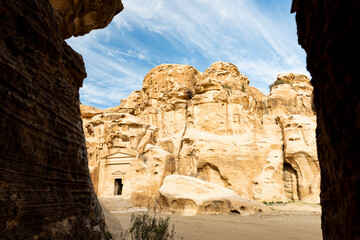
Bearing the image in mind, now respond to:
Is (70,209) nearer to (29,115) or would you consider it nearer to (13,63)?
(29,115)

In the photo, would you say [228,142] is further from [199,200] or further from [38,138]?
[38,138]

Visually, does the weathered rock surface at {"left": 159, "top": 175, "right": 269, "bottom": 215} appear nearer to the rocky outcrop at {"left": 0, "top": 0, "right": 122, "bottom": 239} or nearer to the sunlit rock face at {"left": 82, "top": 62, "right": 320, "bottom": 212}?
the sunlit rock face at {"left": 82, "top": 62, "right": 320, "bottom": 212}

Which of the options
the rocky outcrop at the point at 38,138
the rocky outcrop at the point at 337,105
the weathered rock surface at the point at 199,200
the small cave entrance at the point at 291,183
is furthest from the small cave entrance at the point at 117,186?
the rocky outcrop at the point at 337,105

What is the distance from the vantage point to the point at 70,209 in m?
3.17

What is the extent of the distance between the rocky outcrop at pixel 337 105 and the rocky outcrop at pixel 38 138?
8.97 ft

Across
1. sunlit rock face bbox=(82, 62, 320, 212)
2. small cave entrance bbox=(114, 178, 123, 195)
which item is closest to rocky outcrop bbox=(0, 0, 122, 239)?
sunlit rock face bbox=(82, 62, 320, 212)

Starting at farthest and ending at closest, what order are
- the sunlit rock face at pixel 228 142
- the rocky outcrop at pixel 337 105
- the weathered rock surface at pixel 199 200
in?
the sunlit rock face at pixel 228 142, the weathered rock surface at pixel 199 200, the rocky outcrop at pixel 337 105

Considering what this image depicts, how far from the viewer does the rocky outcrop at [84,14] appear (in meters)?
6.02

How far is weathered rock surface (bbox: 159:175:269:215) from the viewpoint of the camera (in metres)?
14.5

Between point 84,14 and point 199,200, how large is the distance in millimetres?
11771

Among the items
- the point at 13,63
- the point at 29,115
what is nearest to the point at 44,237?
the point at 29,115

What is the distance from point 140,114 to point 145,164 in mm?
13820

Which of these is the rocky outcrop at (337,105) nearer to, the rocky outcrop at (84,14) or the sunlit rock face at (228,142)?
the rocky outcrop at (84,14)

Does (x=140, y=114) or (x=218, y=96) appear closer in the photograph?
(x=218, y=96)
